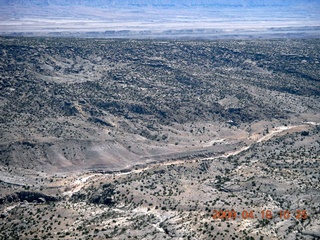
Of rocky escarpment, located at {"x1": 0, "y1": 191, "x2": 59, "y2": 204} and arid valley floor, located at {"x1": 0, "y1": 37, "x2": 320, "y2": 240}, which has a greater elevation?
arid valley floor, located at {"x1": 0, "y1": 37, "x2": 320, "y2": 240}

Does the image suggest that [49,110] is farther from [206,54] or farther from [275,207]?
[206,54]

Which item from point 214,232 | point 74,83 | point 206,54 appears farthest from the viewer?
point 206,54

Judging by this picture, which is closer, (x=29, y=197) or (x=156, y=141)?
(x=29, y=197)

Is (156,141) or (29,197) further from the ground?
(156,141)

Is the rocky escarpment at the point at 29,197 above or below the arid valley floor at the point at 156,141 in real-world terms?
below

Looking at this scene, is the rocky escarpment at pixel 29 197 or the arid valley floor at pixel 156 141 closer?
the arid valley floor at pixel 156 141

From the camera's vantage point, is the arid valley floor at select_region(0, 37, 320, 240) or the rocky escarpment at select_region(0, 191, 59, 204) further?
the rocky escarpment at select_region(0, 191, 59, 204)

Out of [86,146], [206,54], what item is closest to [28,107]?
[86,146]

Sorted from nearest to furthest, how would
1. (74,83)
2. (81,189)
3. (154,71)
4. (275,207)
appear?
(275,207), (81,189), (74,83), (154,71)
